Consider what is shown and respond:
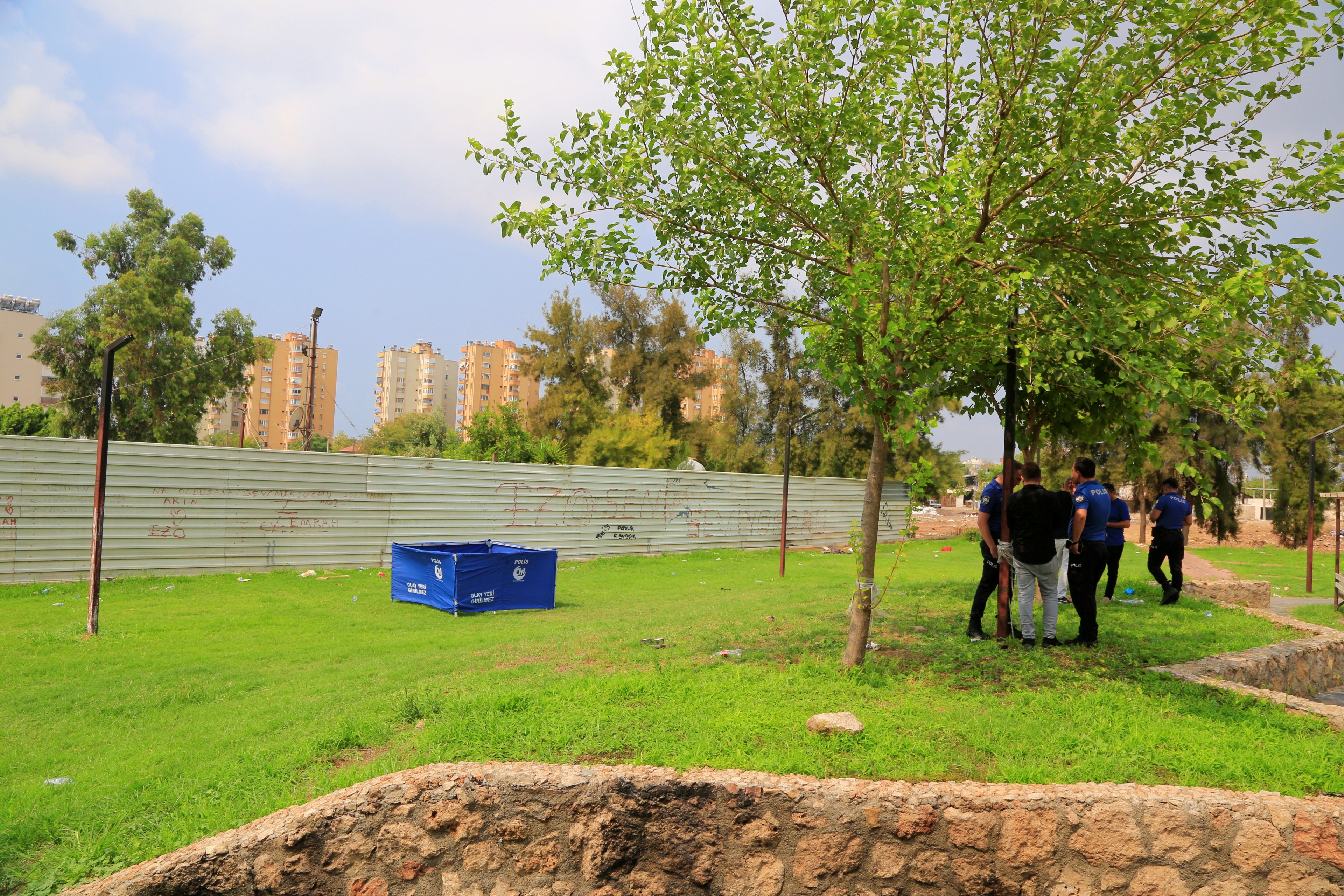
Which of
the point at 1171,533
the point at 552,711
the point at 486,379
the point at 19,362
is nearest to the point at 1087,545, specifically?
the point at 1171,533

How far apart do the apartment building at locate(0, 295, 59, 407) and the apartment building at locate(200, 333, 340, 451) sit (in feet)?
60.6

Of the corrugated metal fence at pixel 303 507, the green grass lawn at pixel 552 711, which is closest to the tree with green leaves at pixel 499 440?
the corrugated metal fence at pixel 303 507

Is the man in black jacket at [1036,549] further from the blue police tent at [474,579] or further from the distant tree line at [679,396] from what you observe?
the distant tree line at [679,396]

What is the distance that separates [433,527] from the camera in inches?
641

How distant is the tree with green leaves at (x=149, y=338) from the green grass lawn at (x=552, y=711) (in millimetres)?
29088

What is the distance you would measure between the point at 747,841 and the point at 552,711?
1.71 metres

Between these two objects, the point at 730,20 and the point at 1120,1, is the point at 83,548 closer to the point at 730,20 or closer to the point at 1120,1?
the point at 730,20

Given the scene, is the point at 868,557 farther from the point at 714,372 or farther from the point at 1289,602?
the point at 714,372

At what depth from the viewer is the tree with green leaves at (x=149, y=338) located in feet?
110

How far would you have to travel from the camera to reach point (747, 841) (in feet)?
13.2

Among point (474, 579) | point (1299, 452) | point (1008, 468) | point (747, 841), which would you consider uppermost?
point (1299, 452)

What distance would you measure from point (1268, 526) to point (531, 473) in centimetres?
4663

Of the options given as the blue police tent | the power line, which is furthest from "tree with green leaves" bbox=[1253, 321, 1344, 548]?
the power line

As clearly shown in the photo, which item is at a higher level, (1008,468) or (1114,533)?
(1008,468)
